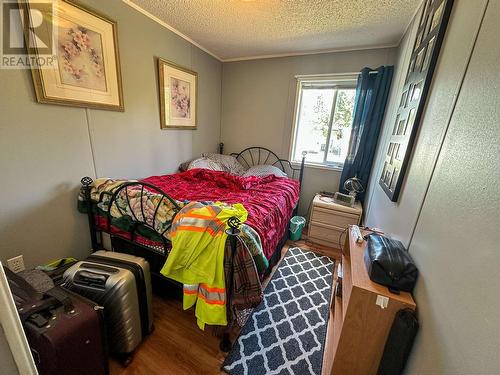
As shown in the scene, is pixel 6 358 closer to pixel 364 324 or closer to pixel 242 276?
pixel 242 276

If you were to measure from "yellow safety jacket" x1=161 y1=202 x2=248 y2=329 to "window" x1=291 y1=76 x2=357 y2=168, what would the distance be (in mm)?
2363

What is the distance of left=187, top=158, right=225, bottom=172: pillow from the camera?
9.32 ft

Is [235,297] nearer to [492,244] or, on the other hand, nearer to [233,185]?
[492,244]

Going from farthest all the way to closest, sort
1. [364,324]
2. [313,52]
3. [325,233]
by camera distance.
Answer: [313,52], [325,233], [364,324]

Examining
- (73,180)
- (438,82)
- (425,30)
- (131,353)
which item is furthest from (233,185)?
A: (425,30)

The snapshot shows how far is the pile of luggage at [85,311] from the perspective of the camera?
3.03 feet

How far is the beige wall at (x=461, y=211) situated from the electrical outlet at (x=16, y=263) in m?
2.51

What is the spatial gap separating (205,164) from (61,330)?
2.24m

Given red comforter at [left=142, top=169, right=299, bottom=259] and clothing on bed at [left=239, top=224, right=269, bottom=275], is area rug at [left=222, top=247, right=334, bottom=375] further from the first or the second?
clothing on bed at [left=239, top=224, right=269, bottom=275]

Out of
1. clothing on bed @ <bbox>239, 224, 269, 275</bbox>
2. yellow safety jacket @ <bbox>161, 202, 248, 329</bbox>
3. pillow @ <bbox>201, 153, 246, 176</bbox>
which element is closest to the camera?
yellow safety jacket @ <bbox>161, 202, 248, 329</bbox>

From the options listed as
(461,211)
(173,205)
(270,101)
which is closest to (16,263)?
(173,205)

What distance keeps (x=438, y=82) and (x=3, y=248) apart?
9.77 feet

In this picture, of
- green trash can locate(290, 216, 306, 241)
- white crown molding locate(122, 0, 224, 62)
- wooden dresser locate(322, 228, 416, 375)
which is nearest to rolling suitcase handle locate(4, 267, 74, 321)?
wooden dresser locate(322, 228, 416, 375)

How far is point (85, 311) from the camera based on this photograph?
1.03 metres
